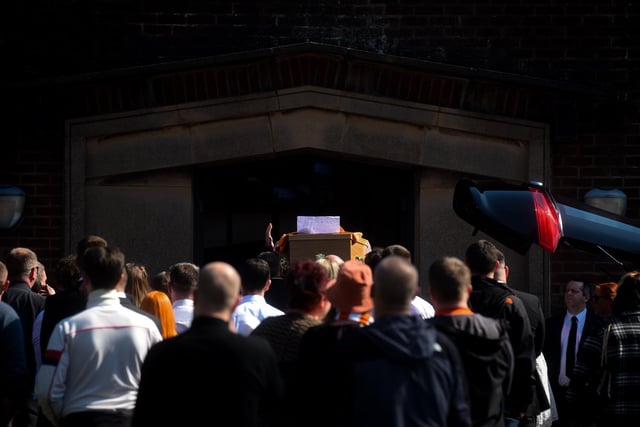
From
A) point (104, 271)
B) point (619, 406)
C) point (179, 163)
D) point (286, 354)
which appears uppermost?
point (179, 163)

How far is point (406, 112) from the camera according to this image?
34.9ft

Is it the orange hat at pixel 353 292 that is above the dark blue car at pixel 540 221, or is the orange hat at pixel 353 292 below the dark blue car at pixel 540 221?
below

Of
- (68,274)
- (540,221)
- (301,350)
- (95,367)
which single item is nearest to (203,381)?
(301,350)

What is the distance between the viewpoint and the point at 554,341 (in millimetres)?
9914

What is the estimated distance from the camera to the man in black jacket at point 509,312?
6.66m

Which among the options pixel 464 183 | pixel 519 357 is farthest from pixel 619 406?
pixel 464 183

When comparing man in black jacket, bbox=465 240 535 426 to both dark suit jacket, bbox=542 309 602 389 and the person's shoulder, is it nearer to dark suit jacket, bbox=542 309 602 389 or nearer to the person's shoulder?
the person's shoulder

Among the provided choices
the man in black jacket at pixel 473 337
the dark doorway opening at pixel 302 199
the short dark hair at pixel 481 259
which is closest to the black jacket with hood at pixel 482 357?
the man in black jacket at pixel 473 337

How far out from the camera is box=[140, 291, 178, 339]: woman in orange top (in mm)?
6566

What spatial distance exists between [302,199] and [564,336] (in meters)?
2.90

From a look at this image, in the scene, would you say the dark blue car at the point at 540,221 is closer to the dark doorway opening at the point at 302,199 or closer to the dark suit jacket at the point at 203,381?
the dark doorway opening at the point at 302,199

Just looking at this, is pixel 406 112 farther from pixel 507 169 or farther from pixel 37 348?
pixel 37 348

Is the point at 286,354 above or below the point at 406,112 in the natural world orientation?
below

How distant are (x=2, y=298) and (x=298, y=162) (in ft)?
13.1
